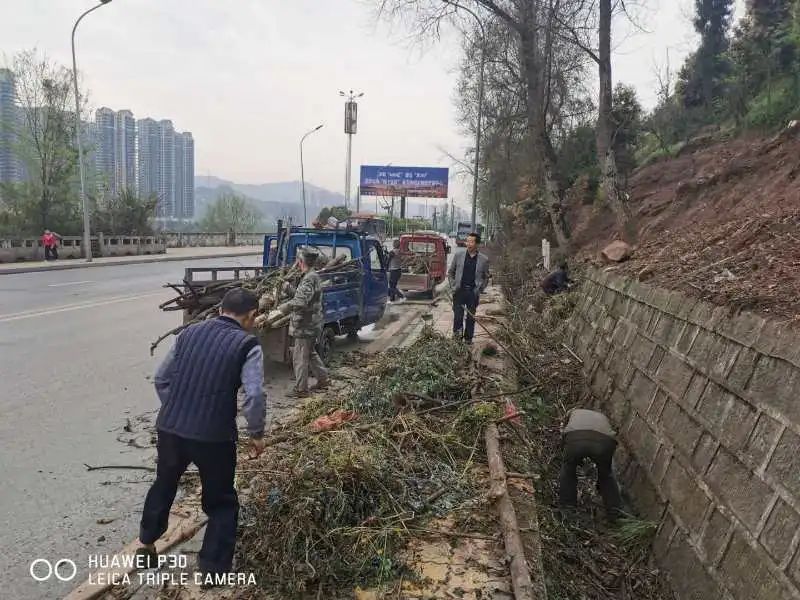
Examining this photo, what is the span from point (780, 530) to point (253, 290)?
7.36m

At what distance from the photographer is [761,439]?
135 inches

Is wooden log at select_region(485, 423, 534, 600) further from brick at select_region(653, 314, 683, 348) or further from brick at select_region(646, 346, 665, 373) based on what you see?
brick at select_region(653, 314, 683, 348)

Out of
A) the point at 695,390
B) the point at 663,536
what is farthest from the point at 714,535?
the point at 695,390

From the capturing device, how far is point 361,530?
362 centimetres

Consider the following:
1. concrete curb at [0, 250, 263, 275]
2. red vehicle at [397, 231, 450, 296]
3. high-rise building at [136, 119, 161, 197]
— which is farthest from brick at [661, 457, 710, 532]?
high-rise building at [136, 119, 161, 197]

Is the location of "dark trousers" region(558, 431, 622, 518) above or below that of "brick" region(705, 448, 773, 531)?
below

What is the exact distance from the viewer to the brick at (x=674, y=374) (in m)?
4.74

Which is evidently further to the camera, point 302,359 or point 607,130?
point 607,130

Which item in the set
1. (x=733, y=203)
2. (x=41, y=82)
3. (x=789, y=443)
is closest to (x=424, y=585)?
(x=789, y=443)

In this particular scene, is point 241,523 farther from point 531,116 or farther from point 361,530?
point 531,116

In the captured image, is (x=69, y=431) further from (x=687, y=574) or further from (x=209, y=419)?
(x=687, y=574)

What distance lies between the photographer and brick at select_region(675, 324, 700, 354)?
493cm

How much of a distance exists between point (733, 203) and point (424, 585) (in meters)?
9.23

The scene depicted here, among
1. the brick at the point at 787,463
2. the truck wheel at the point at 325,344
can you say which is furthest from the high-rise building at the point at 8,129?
the brick at the point at 787,463
